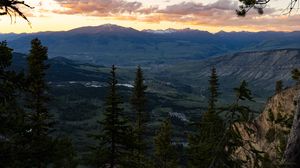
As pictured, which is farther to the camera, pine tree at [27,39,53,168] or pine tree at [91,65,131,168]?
pine tree at [27,39,53,168]

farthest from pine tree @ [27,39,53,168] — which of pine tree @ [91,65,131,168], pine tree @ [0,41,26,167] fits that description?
pine tree @ [0,41,26,167]

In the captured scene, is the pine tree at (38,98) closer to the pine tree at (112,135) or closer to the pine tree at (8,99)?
the pine tree at (112,135)

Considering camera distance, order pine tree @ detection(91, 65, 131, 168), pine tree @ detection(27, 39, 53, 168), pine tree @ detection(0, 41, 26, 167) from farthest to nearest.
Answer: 1. pine tree @ detection(27, 39, 53, 168)
2. pine tree @ detection(91, 65, 131, 168)
3. pine tree @ detection(0, 41, 26, 167)

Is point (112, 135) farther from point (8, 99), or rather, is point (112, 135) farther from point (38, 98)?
point (8, 99)

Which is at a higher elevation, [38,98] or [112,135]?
[38,98]

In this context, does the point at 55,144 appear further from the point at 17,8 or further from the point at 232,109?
the point at 232,109

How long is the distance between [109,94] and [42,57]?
26.6 feet

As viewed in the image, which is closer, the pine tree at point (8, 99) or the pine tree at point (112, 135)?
the pine tree at point (8, 99)

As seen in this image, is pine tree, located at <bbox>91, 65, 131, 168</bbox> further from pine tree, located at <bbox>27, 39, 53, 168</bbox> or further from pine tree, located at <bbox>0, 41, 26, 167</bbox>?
pine tree, located at <bbox>0, 41, 26, 167</bbox>

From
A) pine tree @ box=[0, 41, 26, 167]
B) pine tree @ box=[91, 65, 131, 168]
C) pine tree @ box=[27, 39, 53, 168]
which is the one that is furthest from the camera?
pine tree @ box=[27, 39, 53, 168]

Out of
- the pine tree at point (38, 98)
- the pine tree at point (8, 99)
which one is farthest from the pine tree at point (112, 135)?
the pine tree at point (8, 99)

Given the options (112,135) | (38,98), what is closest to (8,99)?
(112,135)

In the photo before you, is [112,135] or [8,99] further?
[112,135]

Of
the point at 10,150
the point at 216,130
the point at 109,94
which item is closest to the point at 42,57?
the point at 109,94
